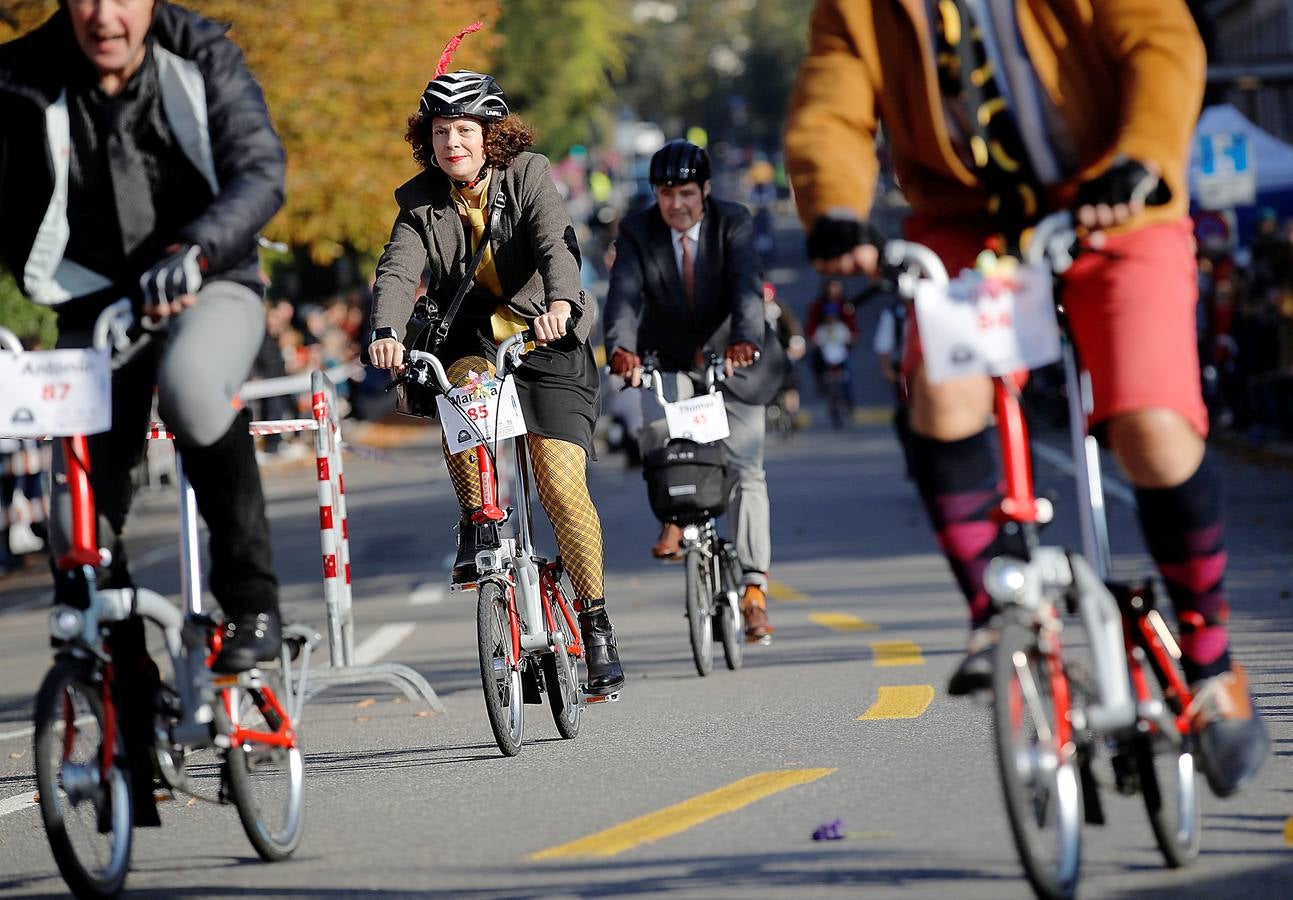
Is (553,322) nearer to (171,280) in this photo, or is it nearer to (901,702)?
(901,702)

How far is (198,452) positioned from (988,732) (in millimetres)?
2826

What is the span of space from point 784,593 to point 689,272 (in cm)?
368

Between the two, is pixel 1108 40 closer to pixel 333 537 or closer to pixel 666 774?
pixel 666 774

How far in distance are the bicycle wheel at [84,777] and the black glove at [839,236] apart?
5.87 feet

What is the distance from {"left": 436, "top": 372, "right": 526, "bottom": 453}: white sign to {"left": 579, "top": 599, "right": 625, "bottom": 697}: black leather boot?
77cm

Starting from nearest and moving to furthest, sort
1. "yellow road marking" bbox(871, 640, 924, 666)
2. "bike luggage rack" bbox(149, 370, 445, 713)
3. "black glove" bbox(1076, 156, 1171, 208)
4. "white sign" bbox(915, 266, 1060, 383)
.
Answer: "black glove" bbox(1076, 156, 1171, 208) → "white sign" bbox(915, 266, 1060, 383) → "bike luggage rack" bbox(149, 370, 445, 713) → "yellow road marking" bbox(871, 640, 924, 666)

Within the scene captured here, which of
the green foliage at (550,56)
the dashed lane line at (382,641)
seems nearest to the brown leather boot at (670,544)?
the dashed lane line at (382,641)

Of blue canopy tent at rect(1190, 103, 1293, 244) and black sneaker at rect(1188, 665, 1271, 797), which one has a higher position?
blue canopy tent at rect(1190, 103, 1293, 244)

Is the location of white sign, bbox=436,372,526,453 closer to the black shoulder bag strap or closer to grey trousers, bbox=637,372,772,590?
the black shoulder bag strap

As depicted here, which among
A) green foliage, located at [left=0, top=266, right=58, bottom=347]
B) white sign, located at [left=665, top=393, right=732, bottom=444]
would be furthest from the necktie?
green foliage, located at [left=0, top=266, right=58, bottom=347]

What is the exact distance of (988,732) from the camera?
6852 millimetres

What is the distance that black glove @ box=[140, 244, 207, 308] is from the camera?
4648mm

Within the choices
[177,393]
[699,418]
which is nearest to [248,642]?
[177,393]

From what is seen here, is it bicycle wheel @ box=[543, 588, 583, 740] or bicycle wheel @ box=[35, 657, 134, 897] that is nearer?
bicycle wheel @ box=[35, 657, 134, 897]
